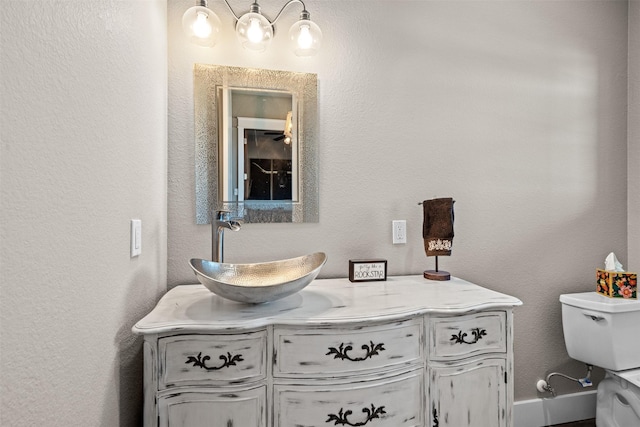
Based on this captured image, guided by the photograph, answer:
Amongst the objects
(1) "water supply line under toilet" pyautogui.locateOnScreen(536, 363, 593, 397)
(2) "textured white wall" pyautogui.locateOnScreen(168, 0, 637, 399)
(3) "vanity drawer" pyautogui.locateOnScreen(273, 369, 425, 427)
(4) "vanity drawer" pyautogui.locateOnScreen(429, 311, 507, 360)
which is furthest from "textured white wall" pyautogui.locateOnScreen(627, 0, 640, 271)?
(3) "vanity drawer" pyautogui.locateOnScreen(273, 369, 425, 427)

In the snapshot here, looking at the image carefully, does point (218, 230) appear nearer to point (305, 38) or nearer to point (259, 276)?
point (259, 276)

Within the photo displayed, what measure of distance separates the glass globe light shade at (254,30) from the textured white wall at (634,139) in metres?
2.24

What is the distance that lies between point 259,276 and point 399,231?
78 cm

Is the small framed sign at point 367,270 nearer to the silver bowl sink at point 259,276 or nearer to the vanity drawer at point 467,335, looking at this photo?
the silver bowl sink at point 259,276

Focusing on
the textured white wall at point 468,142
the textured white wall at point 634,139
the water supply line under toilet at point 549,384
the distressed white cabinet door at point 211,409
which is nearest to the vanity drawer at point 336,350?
the distressed white cabinet door at point 211,409

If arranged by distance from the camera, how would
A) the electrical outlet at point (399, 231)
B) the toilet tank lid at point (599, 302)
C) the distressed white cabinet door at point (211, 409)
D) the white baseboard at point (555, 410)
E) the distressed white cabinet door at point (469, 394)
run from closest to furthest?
the distressed white cabinet door at point (211, 409)
the distressed white cabinet door at point (469, 394)
the toilet tank lid at point (599, 302)
the electrical outlet at point (399, 231)
the white baseboard at point (555, 410)

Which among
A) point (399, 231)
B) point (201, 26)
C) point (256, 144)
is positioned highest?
point (201, 26)

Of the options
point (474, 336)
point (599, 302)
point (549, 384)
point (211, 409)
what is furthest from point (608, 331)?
point (211, 409)

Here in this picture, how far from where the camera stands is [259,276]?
1479 millimetres

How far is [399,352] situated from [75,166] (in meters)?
1.10

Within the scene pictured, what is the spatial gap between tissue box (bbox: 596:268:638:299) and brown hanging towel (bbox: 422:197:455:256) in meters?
0.98

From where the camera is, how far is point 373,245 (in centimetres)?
178

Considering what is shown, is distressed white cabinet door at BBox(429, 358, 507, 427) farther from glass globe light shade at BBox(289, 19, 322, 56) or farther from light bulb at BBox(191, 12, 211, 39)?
light bulb at BBox(191, 12, 211, 39)

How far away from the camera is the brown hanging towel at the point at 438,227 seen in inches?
64.6
